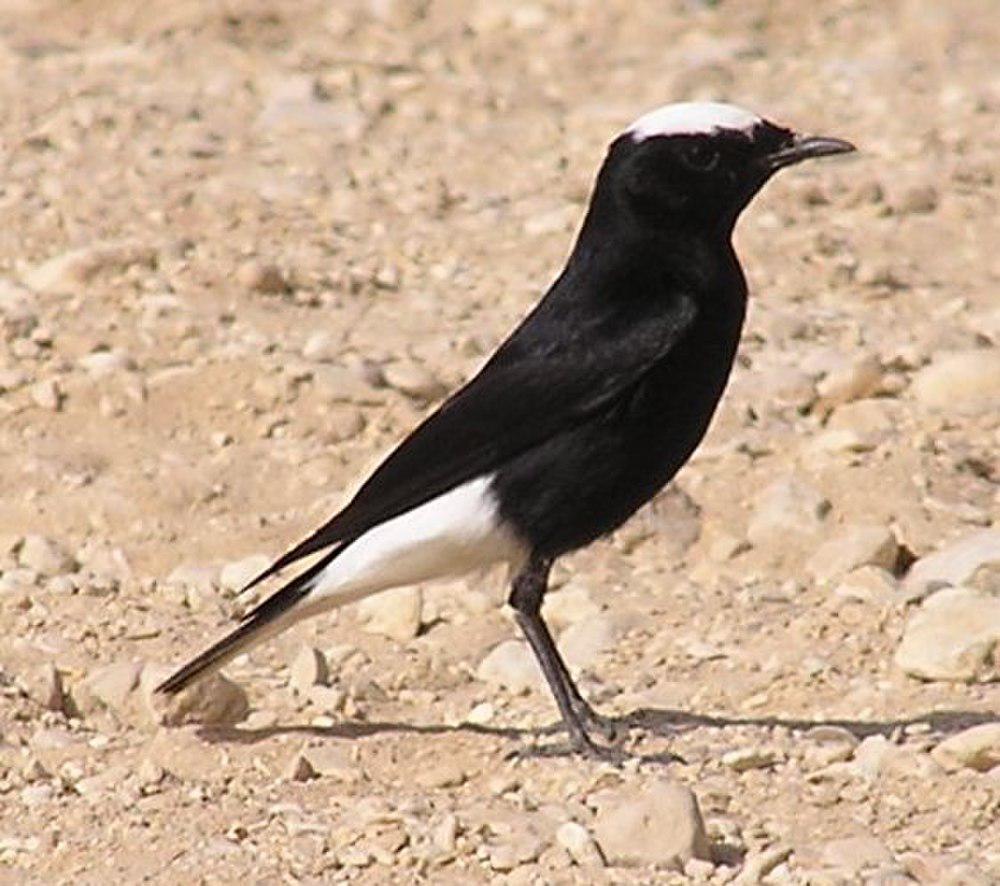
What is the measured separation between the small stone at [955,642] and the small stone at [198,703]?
1.49 m

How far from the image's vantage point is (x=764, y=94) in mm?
12125

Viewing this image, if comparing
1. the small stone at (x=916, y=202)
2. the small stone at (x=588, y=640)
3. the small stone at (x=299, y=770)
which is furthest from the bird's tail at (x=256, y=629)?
the small stone at (x=916, y=202)

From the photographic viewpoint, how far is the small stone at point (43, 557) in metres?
7.28

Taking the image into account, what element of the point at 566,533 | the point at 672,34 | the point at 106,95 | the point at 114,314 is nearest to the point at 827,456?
the point at 566,533

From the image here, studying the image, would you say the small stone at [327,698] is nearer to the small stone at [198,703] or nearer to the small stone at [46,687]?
the small stone at [198,703]

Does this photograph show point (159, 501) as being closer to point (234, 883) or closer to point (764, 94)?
point (234, 883)

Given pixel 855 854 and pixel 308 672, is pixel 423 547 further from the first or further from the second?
pixel 855 854

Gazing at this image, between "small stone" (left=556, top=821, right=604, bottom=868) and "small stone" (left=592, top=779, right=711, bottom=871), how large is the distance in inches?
0.8

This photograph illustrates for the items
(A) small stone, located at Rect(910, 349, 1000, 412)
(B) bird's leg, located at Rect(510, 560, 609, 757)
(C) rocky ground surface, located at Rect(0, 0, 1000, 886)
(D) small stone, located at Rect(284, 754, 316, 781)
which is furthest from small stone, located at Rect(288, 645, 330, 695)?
(A) small stone, located at Rect(910, 349, 1000, 412)

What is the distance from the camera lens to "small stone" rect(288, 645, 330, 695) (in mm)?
6715

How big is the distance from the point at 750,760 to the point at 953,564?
1301 mm

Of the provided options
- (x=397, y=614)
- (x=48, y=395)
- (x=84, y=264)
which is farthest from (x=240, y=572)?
(x=84, y=264)

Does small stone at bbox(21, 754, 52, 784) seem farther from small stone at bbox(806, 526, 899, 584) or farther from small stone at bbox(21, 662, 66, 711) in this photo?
small stone at bbox(806, 526, 899, 584)

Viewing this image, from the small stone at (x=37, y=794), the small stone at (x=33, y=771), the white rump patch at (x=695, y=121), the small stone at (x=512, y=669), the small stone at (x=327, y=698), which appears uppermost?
the white rump patch at (x=695, y=121)
